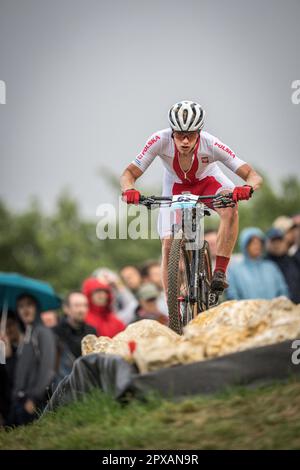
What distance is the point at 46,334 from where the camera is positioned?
15523 mm

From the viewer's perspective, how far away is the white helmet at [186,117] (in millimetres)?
12500

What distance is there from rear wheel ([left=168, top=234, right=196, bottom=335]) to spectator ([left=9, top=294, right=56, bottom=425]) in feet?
11.3

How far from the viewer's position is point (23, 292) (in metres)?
17.1

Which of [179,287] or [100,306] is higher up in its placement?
[179,287]

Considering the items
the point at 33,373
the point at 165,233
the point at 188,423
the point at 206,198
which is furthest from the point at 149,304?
the point at 188,423

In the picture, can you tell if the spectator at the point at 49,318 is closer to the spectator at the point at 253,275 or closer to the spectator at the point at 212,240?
the spectator at the point at 212,240

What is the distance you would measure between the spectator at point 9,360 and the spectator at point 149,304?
71.0 inches

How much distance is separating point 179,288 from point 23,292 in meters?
5.24

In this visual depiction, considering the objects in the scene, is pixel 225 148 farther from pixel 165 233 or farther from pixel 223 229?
pixel 165 233

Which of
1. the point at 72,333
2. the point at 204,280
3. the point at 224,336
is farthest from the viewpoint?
the point at 72,333

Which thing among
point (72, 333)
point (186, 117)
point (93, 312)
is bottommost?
point (72, 333)
